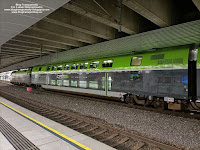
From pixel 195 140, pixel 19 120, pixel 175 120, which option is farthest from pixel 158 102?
pixel 19 120

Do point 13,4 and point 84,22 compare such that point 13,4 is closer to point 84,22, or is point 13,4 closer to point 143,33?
point 84,22

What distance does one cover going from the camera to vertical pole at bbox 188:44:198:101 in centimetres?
688

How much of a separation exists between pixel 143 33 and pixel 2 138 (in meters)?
10.8

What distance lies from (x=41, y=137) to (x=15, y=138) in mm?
779

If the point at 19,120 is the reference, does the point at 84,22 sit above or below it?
above

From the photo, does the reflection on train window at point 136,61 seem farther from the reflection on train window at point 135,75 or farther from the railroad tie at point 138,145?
the railroad tie at point 138,145

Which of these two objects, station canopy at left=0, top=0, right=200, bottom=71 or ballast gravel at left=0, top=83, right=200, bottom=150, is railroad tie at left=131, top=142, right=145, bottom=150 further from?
station canopy at left=0, top=0, right=200, bottom=71

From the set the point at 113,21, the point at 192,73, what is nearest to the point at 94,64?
the point at 113,21

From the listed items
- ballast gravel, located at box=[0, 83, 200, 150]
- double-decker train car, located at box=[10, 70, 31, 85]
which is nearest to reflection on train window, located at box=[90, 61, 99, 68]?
ballast gravel, located at box=[0, 83, 200, 150]

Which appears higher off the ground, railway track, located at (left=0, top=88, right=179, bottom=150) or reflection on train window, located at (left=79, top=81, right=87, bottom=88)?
reflection on train window, located at (left=79, top=81, right=87, bottom=88)

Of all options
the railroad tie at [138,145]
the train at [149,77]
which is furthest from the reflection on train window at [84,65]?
the railroad tie at [138,145]

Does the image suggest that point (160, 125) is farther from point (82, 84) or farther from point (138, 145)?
point (82, 84)

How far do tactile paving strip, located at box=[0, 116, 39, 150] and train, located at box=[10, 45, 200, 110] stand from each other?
20.9 feet

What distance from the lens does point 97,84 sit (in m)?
11.3
